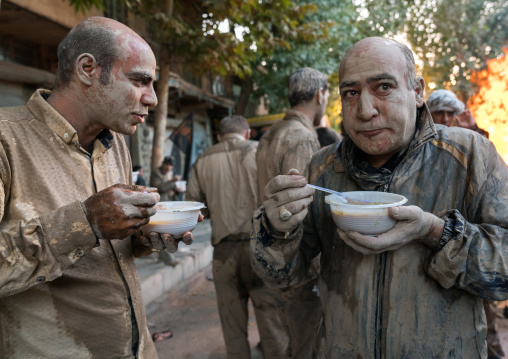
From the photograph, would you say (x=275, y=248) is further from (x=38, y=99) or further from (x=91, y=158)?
(x=38, y=99)

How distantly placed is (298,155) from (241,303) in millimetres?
1675

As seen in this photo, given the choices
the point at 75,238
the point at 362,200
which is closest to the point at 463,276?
the point at 362,200

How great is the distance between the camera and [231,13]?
623cm

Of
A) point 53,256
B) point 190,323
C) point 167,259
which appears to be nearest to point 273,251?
point 53,256

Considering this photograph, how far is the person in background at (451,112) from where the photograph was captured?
4.12 metres

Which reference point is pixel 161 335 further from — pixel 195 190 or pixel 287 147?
pixel 287 147

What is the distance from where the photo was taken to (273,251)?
1.60 metres

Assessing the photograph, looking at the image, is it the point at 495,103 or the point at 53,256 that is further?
the point at 495,103

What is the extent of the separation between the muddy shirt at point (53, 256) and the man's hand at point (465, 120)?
3.93 metres

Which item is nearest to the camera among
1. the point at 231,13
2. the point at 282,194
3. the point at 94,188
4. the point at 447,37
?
the point at 282,194

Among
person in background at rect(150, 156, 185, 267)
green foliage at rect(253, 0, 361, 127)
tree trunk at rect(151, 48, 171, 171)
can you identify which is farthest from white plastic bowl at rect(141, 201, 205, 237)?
green foliage at rect(253, 0, 361, 127)

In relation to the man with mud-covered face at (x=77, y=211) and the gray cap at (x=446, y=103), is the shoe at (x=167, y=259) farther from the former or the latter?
the gray cap at (x=446, y=103)

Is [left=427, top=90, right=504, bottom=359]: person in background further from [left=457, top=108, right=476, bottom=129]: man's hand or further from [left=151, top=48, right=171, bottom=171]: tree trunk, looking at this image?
[left=151, top=48, right=171, bottom=171]: tree trunk

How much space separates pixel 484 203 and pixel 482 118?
451 centimetres
